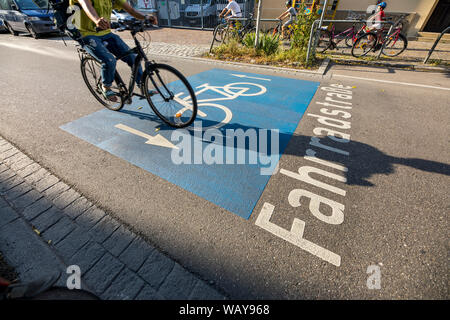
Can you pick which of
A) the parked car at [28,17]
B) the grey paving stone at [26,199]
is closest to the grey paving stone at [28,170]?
the grey paving stone at [26,199]

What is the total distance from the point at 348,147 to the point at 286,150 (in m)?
0.94

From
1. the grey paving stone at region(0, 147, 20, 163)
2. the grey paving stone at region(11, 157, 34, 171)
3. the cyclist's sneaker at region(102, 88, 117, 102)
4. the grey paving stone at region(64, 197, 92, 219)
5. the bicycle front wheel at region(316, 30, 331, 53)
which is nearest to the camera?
the grey paving stone at region(64, 197, 92, 219)

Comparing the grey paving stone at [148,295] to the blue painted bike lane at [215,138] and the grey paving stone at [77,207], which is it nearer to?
the blue painted bike lane at [215,138]

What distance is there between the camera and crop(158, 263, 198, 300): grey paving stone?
58.2 inches

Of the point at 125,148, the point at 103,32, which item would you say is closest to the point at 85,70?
the point at 103,32

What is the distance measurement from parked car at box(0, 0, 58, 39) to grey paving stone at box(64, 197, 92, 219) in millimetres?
14157

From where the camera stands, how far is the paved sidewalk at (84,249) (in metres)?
1.51

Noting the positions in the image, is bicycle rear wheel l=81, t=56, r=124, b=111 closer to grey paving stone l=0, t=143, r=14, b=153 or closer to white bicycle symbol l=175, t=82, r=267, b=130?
white bicycle symbol l=175, t=82, r=267, b=130

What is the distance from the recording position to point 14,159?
283 cm

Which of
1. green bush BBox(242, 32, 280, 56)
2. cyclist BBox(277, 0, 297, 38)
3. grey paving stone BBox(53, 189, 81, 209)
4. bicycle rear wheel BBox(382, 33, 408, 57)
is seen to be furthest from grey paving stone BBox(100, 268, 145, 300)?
cyclist BBox(277, 0, 297, 38)

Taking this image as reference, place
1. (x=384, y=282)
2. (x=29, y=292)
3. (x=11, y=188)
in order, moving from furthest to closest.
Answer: (x=11, y=188) < (x=384, y=282) < (x=29, y=292)

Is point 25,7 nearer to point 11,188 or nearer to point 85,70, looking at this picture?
point 85,70

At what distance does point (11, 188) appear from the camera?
234 centimetres

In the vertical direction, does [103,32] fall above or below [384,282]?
above
